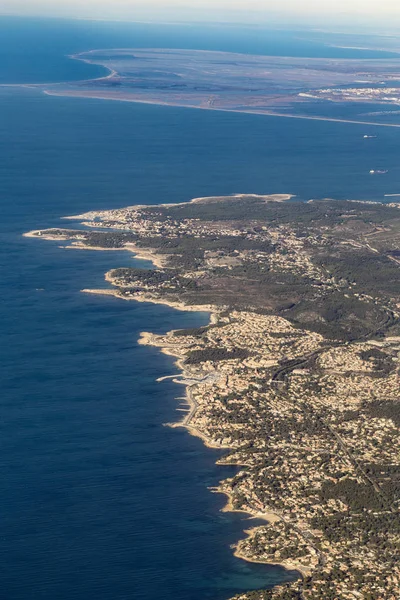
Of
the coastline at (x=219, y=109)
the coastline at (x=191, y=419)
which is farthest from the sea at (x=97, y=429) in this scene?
the coastline at (x=219, y=109)

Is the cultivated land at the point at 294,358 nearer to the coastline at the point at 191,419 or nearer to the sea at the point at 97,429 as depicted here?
the coastline at the point at 191,419

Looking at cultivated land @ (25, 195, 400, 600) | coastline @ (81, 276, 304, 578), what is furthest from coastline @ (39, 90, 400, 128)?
coastline @ (81, 276, 304, 578)

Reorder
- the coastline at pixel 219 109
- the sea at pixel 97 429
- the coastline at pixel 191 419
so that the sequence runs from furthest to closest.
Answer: the coastline at pixel 219 109 → the coastline at pixel 191 419 → the sea at pixel 97 429

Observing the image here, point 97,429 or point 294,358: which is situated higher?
point 294,358

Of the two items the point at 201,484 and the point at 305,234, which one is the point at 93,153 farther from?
the point at 201,484

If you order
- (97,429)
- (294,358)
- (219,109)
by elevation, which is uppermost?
(219,109)

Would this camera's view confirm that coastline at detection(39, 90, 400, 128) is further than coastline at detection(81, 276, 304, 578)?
Yes

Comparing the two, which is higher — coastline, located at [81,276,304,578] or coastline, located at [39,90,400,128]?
coastline, located at [39,90,400,128]

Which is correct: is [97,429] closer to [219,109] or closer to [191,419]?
[191,419]

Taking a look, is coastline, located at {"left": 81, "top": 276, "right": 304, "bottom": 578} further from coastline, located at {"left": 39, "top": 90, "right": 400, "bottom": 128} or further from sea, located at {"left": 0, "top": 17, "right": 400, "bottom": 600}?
coastline, located at {"left": 39, "top": 90, "right": 400, "bottom": 128}

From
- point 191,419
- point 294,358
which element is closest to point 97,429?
A: point 191,419
